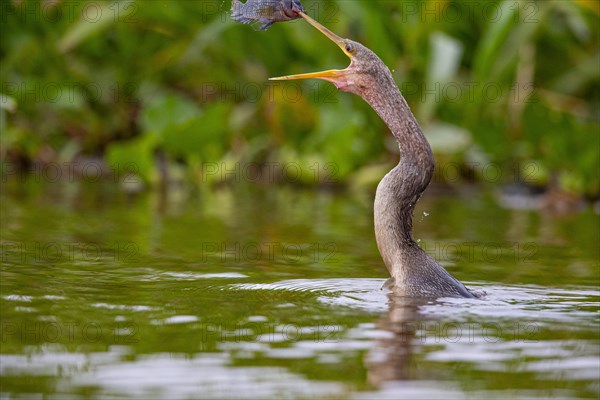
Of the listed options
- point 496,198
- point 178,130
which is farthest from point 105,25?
point 496,198

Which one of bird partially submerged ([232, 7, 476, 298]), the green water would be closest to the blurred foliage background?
the green water

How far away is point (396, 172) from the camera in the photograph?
18.7 feet

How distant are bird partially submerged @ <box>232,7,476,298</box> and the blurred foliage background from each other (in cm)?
539

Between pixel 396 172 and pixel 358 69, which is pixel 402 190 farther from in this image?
pixel 358 69

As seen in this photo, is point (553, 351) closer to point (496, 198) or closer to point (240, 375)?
point (240, 375)

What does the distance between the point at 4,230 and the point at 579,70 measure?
22.5 feet

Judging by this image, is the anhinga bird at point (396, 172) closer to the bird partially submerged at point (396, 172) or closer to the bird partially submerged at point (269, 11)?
the bird partially submerged at point (396, 172)

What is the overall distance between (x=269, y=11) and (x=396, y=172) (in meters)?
1.00

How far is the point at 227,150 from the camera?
1301cm

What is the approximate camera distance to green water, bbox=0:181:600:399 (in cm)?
380

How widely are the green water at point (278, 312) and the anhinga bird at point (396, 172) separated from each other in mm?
216

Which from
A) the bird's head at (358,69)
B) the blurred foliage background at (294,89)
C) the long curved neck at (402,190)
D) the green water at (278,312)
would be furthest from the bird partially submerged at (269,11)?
the blurred foliage background at (294,89)

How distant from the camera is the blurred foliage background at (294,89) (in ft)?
38.0

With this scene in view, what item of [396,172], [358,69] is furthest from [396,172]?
[358,69]
